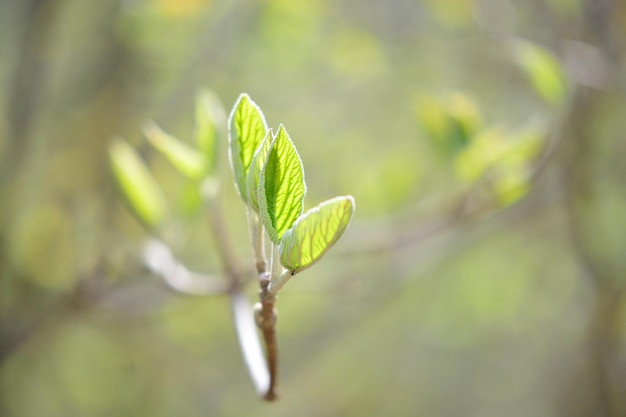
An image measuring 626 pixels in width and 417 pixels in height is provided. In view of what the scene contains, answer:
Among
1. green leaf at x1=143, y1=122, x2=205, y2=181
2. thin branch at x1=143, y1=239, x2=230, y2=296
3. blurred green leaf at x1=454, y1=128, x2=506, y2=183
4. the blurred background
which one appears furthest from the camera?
the blurred background

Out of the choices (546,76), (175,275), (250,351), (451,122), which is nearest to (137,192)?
(175,275)

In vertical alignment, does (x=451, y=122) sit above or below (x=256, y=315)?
below

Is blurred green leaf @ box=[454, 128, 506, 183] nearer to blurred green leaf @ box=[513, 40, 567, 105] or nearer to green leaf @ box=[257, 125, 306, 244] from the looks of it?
blurred green leaf @ box=[513, 40, 567, 105]

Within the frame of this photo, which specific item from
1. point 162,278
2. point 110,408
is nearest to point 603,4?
point 162,278

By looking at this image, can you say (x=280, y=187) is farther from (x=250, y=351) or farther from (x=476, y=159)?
(x=476, y=159)

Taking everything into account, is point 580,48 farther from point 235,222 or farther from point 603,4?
point 235,222

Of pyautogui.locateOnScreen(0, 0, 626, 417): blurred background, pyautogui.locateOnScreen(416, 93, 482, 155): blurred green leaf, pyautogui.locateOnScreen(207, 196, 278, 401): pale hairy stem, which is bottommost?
pyautogui.locateOnScreen(0, 0, 626, 417): blurred background

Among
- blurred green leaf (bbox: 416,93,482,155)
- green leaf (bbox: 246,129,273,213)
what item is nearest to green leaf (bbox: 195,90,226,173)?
green leaf (bbox: 246,129,273,213)
